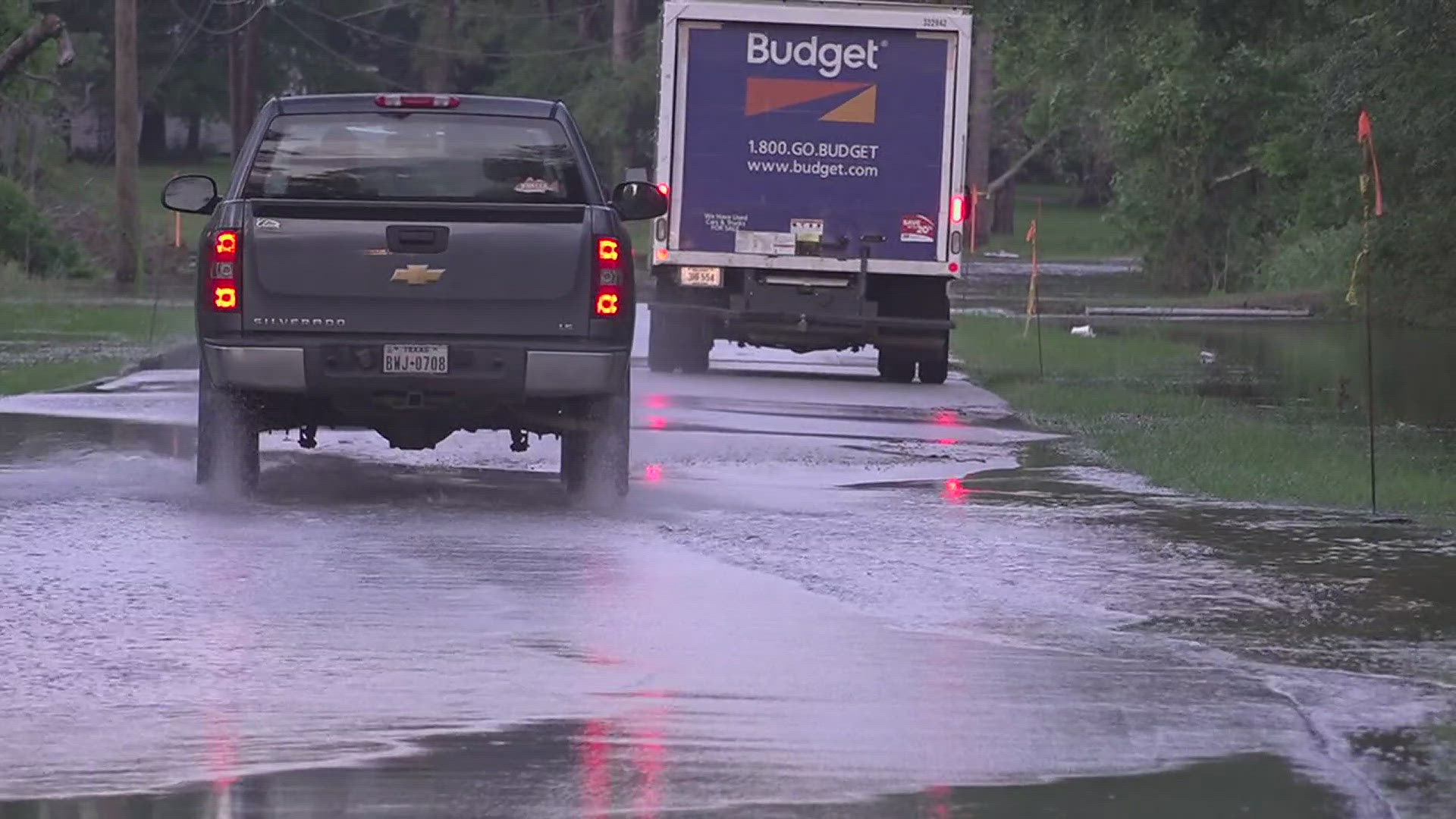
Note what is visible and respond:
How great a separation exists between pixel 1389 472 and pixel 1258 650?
19.8ft

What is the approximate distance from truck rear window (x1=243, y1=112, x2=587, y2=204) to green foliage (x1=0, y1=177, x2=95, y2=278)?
92.6 feet

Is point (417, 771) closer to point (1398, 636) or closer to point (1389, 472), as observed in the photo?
point (1398, 636)

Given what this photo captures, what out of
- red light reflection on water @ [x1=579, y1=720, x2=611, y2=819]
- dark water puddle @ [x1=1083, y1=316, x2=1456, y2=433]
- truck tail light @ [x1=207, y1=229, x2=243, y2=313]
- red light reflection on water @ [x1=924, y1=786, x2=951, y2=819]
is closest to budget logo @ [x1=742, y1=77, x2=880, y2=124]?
dark water puddle @ [x1=1083, y1=316, x2=1456, y2=433]

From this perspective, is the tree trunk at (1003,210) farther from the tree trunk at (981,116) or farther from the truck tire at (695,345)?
the truck tire at (695,345)

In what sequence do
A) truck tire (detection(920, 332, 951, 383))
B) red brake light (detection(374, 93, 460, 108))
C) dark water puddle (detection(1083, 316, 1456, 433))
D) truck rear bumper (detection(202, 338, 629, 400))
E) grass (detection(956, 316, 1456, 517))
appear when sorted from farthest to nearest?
truck tire (detection(920, 332, 951, 383)) → dark water puddle (detection(1083, 316, 1456, 433)) → grass (detection(956, 316, 1456, 517)) → red brake light (detection(374, 93, 460, 108)) → truck rear bumper (detection(202, 338, 629, 400))

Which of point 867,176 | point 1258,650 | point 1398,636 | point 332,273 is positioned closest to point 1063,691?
point 1258,650

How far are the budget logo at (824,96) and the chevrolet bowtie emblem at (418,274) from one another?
1037cm

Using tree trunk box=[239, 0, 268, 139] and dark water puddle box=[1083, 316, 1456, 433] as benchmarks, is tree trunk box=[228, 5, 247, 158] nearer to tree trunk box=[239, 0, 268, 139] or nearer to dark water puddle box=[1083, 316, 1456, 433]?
tree trunk box=[239, 0, 268, 139]

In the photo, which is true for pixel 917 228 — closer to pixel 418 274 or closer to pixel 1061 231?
pixel 418 274

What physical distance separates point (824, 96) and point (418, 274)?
1046cm

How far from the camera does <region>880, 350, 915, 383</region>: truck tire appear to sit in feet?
72.1

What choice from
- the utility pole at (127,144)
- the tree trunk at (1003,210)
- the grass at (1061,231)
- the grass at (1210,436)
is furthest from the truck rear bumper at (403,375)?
the tree trunk at (1003,210)

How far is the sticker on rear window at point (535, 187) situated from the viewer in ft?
40.0

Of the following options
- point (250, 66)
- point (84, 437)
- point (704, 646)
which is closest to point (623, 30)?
point (250, 66)
